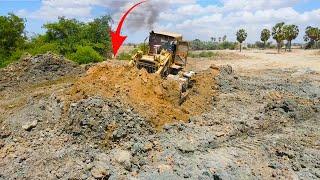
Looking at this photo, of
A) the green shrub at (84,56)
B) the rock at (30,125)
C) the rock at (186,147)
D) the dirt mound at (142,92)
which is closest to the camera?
the rock at (186,147)

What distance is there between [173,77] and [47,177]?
24.6 ft

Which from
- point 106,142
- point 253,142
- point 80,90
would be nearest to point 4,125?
point 80,90

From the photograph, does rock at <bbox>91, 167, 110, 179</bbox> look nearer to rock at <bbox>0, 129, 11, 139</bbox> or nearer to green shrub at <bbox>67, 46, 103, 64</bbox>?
rock at <bbox>0, 129, 11, 139</bbox>

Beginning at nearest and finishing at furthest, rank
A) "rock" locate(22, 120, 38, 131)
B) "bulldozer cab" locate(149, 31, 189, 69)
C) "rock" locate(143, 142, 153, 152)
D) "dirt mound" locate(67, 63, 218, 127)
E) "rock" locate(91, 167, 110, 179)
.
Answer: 1. "rock" locate(91, 167, 110, 179)
2. "rock" locate(143, 142, 153, 152)
3. "rock" locate(22, 120, 38, 131)
4. "dirt mound" locate(67, 63, 218, 127)
5. "bulldozer cab" locate(149, 31, 189, 69)

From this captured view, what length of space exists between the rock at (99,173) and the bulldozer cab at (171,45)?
8.30 metres

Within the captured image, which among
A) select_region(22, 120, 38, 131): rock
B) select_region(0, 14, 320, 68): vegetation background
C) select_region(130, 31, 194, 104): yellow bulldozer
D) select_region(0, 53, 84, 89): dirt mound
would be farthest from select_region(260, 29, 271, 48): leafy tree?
select_region(22, 120, 38, 131): rock

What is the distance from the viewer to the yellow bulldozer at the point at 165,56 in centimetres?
1611

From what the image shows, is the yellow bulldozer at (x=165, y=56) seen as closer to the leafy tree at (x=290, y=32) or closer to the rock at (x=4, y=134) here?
the rock at (x=4, y=134)

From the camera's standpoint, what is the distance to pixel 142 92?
43.5ft

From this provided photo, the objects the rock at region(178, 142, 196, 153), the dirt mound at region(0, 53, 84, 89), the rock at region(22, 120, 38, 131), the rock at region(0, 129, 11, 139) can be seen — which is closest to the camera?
the rock at region(178, 142, 196, 153)

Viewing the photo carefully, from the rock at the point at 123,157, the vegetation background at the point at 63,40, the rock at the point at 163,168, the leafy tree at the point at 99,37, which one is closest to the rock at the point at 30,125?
the rock at the point at 123,157

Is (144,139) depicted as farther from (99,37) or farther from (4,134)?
(99,37)

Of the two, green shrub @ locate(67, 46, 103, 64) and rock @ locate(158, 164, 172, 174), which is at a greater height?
green shrub @ locate(67, 46, 103, 64)

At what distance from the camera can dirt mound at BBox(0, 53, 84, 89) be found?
22094mm
